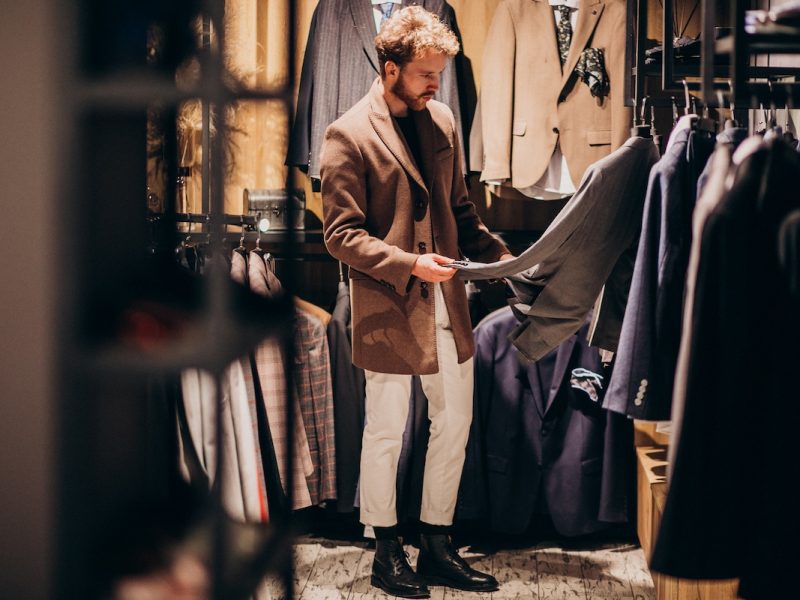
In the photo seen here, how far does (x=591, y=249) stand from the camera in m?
2.25

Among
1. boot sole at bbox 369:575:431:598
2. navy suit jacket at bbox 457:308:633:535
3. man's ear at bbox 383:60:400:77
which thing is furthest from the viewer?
navy suit jacket at bbox 457:308:633:535

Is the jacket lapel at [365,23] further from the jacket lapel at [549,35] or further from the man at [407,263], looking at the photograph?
the man at [407,263]

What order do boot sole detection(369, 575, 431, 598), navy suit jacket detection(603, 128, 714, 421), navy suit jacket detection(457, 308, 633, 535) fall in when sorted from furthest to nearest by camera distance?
navy suit jacket detection(457, 308, 633, 535) → boot sole detection(369, 575, 431, 598) → navy suit jacket detection(603, 128, 714, 421)

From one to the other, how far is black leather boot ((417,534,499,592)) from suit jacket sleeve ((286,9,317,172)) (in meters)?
1.44

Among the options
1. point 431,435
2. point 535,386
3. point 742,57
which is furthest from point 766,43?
point 535,386

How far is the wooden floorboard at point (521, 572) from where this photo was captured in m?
2.79

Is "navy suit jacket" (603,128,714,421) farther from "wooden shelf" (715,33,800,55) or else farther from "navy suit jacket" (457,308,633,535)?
"navy suit jacket" (457,308,633,535)

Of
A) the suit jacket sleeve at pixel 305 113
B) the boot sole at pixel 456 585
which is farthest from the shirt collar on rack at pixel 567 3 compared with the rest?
the boot sole at pixel 456 585

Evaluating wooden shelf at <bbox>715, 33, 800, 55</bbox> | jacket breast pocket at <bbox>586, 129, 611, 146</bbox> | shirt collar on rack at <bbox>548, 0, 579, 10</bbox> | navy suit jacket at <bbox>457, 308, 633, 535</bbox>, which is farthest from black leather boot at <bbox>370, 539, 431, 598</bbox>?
shirt collar on rack at <bbox>548, 0, 579, 10</bbox>

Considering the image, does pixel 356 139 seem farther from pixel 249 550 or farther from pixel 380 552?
pixel 249 550

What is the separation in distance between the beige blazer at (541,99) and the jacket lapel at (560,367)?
62 cm

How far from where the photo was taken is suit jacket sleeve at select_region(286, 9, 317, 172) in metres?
3.56

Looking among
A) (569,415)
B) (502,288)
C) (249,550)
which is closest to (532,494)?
(569,415)

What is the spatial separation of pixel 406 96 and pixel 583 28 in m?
1.05
